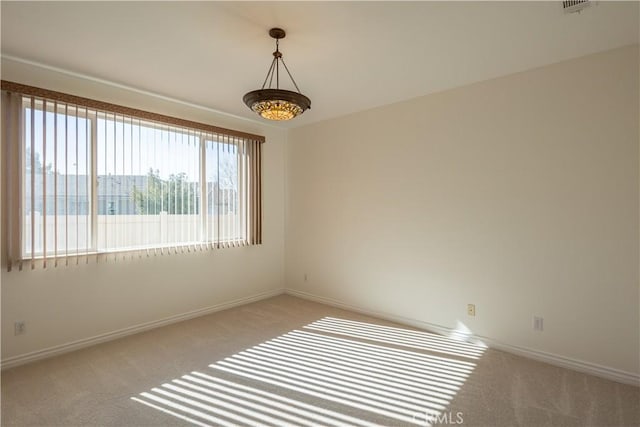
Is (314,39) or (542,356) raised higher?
(314,39)

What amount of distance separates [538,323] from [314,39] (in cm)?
309

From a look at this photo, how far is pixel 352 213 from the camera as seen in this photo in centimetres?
436

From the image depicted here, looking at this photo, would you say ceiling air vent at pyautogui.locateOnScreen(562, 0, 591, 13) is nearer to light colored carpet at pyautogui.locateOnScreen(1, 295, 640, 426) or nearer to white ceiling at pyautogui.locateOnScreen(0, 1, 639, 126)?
white ceiling at pyautogui.locateOnScreen(0, 1, 639, 126)

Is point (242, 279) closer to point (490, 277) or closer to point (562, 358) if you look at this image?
point (490, 277)

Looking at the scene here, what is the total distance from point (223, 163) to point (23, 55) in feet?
6.91

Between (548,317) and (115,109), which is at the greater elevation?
(115,109)

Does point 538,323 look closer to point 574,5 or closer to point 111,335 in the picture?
point 574,5

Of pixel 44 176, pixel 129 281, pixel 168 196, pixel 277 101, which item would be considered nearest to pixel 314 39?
pixel 277 101

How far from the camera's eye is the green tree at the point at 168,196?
11.8 feet

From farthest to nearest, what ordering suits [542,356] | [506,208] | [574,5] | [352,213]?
[352,213]
[506,208]
[542,356]
[574,5]

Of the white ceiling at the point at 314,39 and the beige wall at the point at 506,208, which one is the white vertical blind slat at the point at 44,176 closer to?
the white ceiling at the point at 314,39

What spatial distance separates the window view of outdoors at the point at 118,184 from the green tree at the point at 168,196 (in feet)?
0.03

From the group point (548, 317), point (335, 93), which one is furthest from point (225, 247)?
point (548, 317)

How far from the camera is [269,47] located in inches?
103
